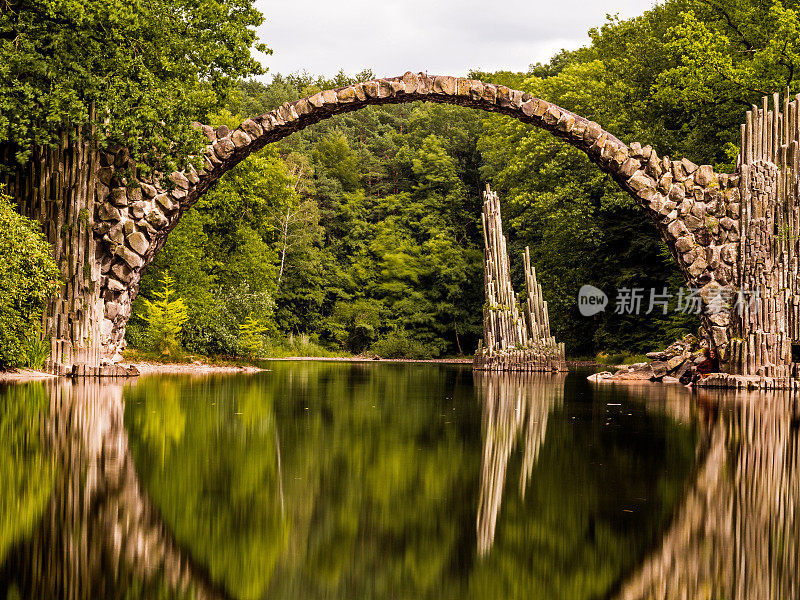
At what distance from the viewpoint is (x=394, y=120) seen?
5819 centimetres

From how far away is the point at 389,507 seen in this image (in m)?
Answer: 4.09

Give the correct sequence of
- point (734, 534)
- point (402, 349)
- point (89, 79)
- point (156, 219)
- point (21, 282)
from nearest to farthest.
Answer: point (734, 534), point (21, 282), point (89, 79), point (156, 219), point (402, 349)

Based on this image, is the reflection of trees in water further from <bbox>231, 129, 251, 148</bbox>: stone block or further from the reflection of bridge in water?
<bbox>231, 129, 251, 148</bbox>: stone block

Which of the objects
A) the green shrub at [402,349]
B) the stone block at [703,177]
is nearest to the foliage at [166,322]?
the stone block at [703,177]

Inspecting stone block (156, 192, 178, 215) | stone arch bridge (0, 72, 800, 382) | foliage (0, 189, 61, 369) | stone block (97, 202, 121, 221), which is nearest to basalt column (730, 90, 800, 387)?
stone arch bridge (0, 72, 800, 382)

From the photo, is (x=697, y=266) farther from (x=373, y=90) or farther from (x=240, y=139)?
(x=240, y=139)

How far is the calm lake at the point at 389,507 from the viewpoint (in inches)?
114

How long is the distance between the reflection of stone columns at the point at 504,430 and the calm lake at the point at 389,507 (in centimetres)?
3

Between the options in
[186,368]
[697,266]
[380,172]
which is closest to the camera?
[697,266]

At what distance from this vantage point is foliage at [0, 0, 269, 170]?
1295 centimetres

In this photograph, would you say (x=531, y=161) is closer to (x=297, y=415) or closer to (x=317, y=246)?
(x=317, y=246)

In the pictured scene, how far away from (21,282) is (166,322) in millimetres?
7089

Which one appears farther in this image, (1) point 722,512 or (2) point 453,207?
(2) point 453,207

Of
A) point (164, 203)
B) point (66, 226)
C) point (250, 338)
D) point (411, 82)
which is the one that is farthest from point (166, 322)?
point (411, 82)
